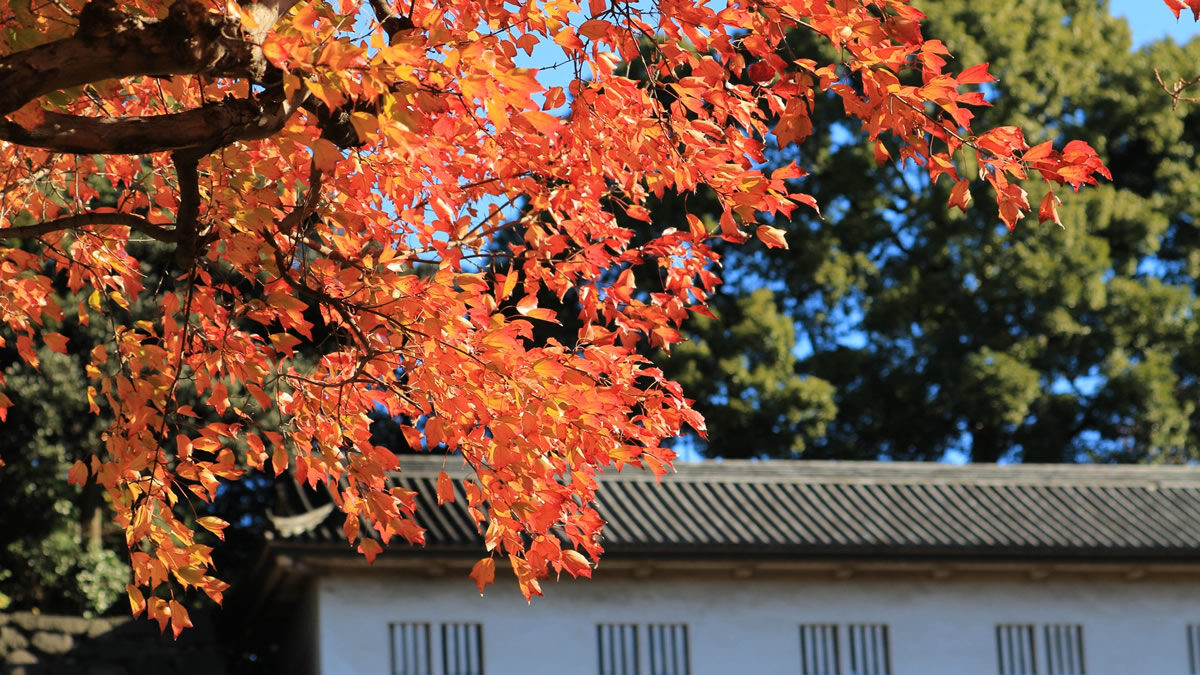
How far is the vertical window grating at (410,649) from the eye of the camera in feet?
51.0

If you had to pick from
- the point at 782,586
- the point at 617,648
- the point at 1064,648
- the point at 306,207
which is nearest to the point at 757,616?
the point at 782,586

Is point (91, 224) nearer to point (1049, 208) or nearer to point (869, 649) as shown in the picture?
point (1049, 208)

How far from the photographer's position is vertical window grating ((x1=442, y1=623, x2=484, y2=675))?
1568 centimetres

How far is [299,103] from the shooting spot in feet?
14.3

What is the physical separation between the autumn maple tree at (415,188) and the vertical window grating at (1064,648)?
40.9ft

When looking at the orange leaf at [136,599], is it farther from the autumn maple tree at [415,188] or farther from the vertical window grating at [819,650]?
the vertical window grating at [819,650]

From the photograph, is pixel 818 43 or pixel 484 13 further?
pixel 818 43

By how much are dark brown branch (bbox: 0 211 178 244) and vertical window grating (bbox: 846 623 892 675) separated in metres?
13.2

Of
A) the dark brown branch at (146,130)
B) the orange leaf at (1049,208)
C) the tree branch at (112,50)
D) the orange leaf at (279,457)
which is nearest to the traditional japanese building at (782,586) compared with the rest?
the orange leaf at (279,457)

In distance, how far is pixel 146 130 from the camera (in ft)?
14.2

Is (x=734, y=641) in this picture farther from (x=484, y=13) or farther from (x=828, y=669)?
(x=484, y=13)

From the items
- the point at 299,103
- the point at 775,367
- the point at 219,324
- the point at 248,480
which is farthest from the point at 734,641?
the point at 299,103

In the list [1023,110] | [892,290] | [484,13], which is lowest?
[484,13]

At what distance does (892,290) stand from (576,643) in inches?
468
